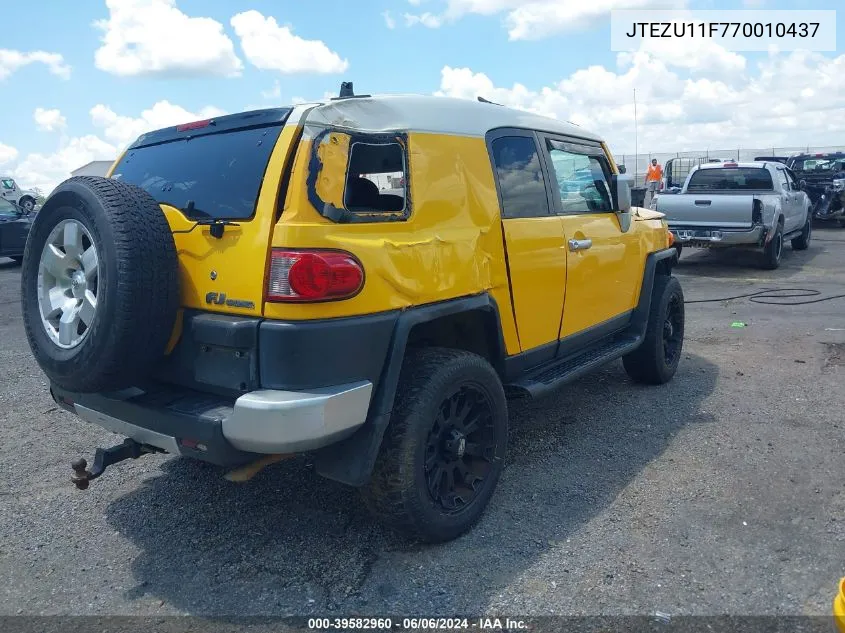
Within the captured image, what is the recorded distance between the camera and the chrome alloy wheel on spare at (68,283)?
2781mm

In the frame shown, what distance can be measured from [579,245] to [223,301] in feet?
7.37

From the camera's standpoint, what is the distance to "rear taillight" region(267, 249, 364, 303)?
2594 mm

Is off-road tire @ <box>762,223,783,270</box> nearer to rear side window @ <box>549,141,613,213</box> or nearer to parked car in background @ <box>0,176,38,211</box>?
rear side window @ <box>549,141,613,213</box>

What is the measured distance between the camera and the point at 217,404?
9.03 feet

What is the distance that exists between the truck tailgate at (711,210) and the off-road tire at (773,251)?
2.42 feet

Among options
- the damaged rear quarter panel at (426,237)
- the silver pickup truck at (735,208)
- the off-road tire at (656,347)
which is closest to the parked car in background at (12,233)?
the silver pickup truck at (735,208)

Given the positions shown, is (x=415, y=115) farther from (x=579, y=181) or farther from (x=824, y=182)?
(x=824, y=182)

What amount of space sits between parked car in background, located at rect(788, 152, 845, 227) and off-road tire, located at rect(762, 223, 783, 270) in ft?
17.2

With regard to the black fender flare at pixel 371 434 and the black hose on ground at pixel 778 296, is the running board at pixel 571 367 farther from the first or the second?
the black hose on ground at pixel 778 296

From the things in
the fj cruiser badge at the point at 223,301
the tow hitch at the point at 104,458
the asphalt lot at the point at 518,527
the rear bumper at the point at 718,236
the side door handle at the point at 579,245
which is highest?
the fj cruiser badge at the point at 223,301

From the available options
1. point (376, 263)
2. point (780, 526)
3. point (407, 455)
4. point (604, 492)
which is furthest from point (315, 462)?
point (780, 526)

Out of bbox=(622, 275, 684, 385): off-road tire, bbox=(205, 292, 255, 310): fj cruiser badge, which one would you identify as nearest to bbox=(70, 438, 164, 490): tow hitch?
bbox=(205, 292, 255, 310): fj cruiser badge

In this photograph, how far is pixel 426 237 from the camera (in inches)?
120

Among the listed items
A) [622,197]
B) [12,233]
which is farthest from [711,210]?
[12,233]
